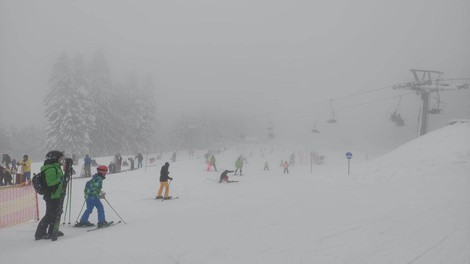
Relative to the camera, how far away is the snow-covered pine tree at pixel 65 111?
132ft

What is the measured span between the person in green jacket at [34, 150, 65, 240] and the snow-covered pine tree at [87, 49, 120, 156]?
132 ft

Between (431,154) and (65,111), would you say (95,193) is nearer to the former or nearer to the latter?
(431,154)

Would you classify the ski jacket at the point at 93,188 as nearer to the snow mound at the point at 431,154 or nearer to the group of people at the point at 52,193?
the group of people at the point at 52,193

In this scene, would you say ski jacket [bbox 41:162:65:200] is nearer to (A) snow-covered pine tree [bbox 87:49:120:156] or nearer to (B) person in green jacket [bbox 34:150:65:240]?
(B) person in green jacket [bbox 34:150:65:240]

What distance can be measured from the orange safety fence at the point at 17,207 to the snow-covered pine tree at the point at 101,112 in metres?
33.0

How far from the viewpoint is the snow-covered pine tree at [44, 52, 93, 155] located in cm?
4022

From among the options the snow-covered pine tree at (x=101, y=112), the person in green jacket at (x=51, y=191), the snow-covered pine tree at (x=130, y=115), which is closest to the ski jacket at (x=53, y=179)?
the person in green jacket at (x=51, y=191)

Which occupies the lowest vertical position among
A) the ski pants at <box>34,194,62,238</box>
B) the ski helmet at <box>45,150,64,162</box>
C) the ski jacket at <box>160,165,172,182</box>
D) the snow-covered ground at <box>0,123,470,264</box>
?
the snow-covered ground at <box>0,123,470,264</box>

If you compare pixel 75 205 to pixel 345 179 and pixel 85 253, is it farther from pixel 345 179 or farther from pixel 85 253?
pixel 345 179

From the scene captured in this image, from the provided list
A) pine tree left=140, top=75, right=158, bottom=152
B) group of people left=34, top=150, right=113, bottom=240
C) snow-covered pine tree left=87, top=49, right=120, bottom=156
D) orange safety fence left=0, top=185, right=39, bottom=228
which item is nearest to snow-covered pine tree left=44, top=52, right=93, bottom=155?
snow-covered pine tree left=87, top=49, right=120, bottom=156

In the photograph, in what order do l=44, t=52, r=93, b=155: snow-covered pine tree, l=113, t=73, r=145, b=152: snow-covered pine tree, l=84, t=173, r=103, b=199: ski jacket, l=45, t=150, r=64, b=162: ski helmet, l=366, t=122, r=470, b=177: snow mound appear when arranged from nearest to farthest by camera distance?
l=45, t=150, r=64, b=162: ski helmet → l=84, t=173, r=103, b=199: ski jacket → l=366, t=122, r=470, b=177: snow mound → l=44, t=52, r=93, b=155: snow-covered pine tree → l=113, t=73, r=145, b=152: snow-covered pine tree

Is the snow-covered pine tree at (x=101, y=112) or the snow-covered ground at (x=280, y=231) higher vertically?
the snow-covered pine tree at (x=101, y=112)

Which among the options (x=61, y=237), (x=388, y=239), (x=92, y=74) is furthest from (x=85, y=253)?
(x=92, y=74)

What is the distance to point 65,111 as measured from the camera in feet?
135
